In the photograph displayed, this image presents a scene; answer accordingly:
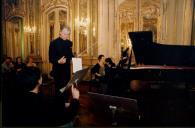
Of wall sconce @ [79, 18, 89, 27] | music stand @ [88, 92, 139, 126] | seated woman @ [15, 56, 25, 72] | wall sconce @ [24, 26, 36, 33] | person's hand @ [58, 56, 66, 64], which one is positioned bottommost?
music stand @ [88, 92, 139, 126]

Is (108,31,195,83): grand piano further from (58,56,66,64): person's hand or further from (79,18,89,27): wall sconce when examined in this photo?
(79,18,89,27): wall sconce

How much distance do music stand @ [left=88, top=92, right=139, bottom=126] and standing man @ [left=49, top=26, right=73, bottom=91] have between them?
2.02 metres

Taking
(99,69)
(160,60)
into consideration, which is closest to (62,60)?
(99,69)

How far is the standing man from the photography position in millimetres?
3963

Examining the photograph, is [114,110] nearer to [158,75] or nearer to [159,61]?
[158,75]

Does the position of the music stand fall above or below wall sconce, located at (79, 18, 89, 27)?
below

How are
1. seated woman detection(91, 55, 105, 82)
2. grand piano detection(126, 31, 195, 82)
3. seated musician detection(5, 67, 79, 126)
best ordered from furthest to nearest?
seated woman detection(91, 55, 105, 82) → grand piano detection(126, 31, 195, 82) → seated musician detection(5, 67, 79, 126)

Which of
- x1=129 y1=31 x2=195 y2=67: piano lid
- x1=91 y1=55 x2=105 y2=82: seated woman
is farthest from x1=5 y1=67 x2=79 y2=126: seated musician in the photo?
x1=91 y1=55 x2=105 y2=82: seated woman

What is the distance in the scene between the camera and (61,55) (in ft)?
13.0

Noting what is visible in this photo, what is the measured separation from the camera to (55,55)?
4.00m

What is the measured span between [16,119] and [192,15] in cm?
448

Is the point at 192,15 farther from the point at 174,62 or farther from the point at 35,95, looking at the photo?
the point at 35,95

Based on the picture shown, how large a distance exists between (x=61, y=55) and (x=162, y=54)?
1738 millimetres

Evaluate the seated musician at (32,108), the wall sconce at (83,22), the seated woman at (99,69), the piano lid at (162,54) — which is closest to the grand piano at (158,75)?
the piano lid at (162,54)
